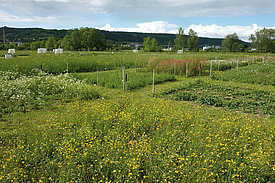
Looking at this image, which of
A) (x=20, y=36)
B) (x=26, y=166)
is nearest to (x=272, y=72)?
(x=26, y=166)

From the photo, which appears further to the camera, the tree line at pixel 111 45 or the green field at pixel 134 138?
the tree line at pixel 111 45

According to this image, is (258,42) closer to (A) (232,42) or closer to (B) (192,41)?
(A) (232,42)

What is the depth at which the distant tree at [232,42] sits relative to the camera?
300 feet

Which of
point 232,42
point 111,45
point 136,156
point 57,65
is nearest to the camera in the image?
point 136,156

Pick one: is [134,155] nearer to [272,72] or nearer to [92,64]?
[272,72]

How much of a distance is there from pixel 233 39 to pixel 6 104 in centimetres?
9984

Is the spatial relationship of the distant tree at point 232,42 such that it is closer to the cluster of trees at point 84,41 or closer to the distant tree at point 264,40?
the distant tree at point 264,40

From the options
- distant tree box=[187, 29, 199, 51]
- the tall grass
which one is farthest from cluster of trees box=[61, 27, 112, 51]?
the tall grass

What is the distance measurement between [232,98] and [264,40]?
94269 millimetres

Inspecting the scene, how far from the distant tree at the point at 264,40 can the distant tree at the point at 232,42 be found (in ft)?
20.7

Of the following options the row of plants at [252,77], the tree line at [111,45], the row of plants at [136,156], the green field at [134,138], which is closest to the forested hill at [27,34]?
the tree line at [111,45]

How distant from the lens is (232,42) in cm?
9250

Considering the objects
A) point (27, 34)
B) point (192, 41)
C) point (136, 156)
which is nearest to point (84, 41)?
point (192, 41)

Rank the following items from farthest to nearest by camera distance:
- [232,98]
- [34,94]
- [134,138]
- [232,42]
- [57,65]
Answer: [232,42] < [57,65] < [232,98] < [34,94] < [134,138]
